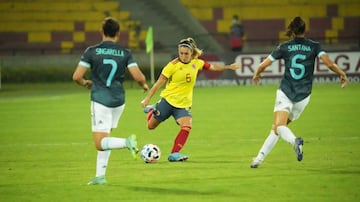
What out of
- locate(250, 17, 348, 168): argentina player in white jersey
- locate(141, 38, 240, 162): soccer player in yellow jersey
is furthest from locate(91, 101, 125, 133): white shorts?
locate(141, 38, 240, 162): soccer player in yellow jersey

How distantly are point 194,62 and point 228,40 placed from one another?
78.6 feet

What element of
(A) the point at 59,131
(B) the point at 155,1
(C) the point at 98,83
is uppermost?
(B) the point at 155,1

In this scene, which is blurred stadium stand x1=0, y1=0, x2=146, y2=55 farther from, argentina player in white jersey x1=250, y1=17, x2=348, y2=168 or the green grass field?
argentina player in white jersey x1=250, y1=17, x2=348, y2=168

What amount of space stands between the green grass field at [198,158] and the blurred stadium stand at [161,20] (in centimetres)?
1312

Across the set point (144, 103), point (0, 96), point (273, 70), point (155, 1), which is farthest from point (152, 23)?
point (144, 103)

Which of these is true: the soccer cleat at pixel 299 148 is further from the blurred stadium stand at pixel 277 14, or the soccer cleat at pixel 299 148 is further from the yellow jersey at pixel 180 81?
the blurred stadium stand at pixel 277 14

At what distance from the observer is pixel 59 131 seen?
19.0 meters

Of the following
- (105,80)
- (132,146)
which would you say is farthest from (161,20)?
(132,146)

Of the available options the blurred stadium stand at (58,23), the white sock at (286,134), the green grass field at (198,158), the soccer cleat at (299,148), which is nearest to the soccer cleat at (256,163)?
the green grass field at (198,158)

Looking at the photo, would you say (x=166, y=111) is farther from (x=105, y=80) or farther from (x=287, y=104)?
(x=105, y=80)

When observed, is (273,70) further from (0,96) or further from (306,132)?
(306,132)

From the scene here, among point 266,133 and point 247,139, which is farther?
point 266,133

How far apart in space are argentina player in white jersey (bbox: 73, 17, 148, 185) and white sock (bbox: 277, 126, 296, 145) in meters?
2.16

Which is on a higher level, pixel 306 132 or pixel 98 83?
pixel 98 83
